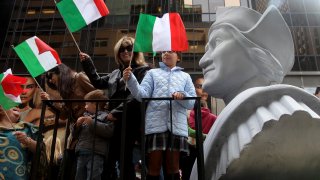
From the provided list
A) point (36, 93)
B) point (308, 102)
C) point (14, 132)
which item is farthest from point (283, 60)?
point (36, 93)

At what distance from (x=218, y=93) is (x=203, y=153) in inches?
31.2

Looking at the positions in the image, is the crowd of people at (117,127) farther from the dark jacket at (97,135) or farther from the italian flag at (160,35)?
the italian flag at (160,35)

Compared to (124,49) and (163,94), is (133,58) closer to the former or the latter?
(124,49)

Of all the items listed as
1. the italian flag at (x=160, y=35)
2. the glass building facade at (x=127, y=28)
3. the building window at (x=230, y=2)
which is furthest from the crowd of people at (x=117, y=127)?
the building window at (x=230, y=2)

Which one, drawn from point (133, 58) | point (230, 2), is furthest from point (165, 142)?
point (230, 2)

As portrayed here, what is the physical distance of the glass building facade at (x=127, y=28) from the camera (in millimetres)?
25812

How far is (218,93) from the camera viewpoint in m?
4.09

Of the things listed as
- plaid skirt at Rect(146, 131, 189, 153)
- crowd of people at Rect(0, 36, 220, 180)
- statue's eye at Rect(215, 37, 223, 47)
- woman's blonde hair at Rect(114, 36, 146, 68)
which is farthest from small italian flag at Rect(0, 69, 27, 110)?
statue's eye at Rect(215, 37, 223, 47)

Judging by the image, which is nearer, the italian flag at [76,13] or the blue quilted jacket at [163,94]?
the blue quilted jacket at [163,94]

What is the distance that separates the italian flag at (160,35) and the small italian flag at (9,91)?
208 cm

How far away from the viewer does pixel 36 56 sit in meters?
5.91

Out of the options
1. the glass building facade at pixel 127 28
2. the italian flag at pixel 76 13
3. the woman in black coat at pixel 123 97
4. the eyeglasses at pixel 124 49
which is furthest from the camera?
the glass building facade at pixel 127 28

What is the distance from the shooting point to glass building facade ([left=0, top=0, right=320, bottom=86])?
2581 centimetres

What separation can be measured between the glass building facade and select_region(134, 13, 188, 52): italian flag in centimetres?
2028
